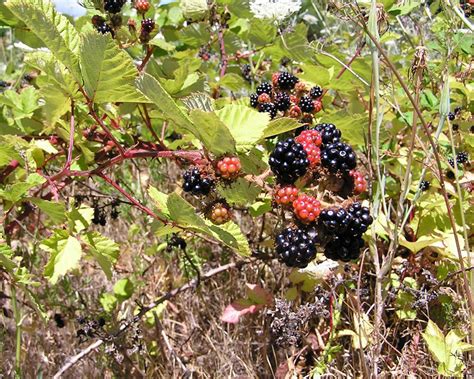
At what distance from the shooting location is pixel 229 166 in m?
1.07

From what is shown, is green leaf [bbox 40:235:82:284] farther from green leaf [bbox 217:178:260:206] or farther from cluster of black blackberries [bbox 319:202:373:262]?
cluster of black blackberries [bbox 319:202:373:262]

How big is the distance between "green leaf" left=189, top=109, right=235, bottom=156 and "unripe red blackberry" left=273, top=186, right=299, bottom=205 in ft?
0.46

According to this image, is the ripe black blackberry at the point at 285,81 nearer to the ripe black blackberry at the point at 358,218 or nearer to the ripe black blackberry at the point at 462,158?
the ripe black blackberry at the point at 358,218

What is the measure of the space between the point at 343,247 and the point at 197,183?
35cm

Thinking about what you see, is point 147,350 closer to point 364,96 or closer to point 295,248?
point 295,248

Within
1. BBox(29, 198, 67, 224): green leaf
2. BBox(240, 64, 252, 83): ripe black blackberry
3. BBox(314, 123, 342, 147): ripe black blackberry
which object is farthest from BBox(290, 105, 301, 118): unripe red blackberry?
BBox(240, 64, 252, 83): ripe black blackberry

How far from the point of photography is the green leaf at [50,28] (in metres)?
1.01

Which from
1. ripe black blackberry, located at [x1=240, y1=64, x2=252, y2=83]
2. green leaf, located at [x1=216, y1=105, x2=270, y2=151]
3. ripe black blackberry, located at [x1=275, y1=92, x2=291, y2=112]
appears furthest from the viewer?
ripe black blackberry, located at [x1=240, y1=64, x2=252, y2=83]

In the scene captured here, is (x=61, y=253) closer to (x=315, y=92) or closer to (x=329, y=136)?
(x=329, y=136)

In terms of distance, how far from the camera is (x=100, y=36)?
1.03 meters

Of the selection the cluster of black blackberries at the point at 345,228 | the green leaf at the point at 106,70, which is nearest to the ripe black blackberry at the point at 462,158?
the cluster of black blackberries at the point at 345,228

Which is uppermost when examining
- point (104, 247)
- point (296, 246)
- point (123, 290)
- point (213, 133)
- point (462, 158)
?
point (213, 133)

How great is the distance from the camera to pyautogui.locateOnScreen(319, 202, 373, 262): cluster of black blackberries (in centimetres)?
109

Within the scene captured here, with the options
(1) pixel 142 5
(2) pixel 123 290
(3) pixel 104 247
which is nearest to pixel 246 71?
(1) pixel 142 5
